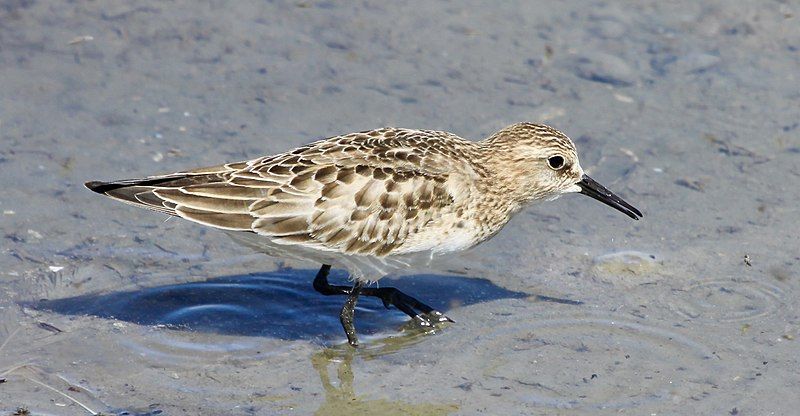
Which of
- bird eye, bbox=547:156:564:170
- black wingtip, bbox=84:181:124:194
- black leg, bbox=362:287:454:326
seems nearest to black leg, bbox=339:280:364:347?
black leg, bbox=362:287:454:326

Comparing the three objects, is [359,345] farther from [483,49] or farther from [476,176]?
[483,49]

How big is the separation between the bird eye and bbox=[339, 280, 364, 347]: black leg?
1726 mm

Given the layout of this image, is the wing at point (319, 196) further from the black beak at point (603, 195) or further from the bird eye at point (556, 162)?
the black beak at point (603, 195)

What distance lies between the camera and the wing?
8.36m

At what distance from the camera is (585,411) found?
7887 millimetres

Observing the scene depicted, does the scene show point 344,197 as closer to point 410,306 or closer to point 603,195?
point 410,306

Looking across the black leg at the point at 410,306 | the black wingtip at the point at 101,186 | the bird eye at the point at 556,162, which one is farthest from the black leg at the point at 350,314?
the black wingtip at the point at 101,186

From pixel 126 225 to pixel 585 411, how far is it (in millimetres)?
4254

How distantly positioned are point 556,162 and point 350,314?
197cm

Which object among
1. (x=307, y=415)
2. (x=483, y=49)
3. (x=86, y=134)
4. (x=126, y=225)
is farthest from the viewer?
(x=483, y=49)

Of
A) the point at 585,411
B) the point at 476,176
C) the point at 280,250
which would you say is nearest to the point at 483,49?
the point at 476,176

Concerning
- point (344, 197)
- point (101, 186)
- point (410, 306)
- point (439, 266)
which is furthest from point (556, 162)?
point (101, 186)

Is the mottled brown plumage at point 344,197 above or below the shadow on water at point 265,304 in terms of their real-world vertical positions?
above

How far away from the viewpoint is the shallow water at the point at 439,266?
8.17 metres
